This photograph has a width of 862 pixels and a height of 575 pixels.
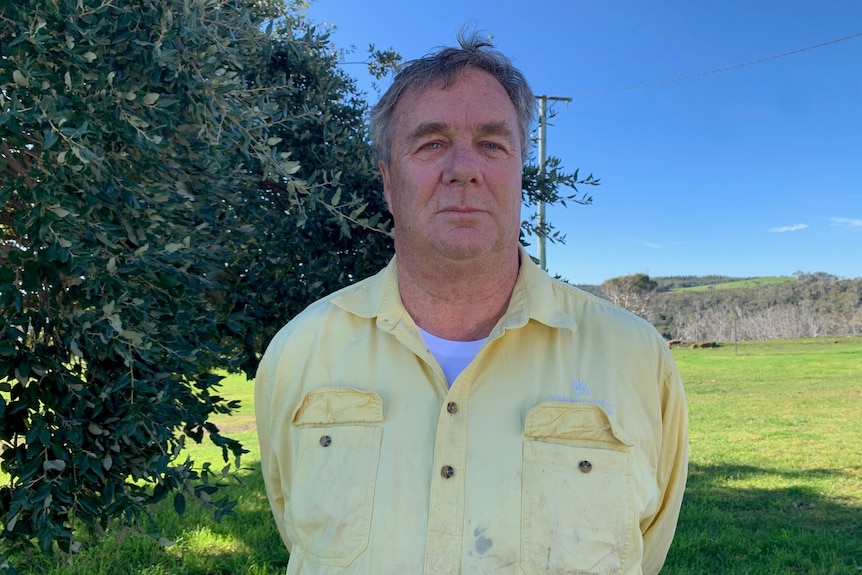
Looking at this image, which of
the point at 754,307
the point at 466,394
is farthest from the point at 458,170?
the point at 754,307

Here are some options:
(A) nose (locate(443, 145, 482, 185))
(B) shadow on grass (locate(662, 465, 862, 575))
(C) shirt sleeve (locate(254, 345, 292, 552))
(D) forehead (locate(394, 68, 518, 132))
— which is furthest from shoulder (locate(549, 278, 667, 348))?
(B) shadow on grass (locate(662, 465, 862, 575))

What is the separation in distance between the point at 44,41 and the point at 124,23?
0.34 metres

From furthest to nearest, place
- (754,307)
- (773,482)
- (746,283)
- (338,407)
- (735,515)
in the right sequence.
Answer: (746,283) < (754,307) < (773,482) < (735,515) < (338,407)

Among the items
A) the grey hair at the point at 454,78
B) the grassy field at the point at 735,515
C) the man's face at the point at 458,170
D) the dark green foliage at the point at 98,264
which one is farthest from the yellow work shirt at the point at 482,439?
the grassy field at the point at 735,515

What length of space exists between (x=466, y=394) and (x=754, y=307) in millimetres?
81388

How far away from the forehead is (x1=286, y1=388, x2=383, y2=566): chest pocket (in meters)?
0.90

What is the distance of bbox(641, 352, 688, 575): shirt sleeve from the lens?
2.07m

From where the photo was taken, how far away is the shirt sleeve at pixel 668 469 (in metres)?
2.07

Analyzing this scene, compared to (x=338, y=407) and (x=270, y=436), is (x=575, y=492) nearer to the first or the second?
(x=338, y=407)

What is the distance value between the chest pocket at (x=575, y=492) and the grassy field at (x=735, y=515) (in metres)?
1.89

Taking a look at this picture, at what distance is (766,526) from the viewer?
257 inches

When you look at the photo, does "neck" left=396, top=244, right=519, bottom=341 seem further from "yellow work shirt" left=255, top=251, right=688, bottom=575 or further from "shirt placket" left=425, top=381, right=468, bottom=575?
"shirt placket" left=425, top=381, right=468, bottom=575

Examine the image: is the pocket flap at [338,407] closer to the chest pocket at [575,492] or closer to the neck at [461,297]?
the neck at [461,297]

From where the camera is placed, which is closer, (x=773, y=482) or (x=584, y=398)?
(x=584, y=398)
